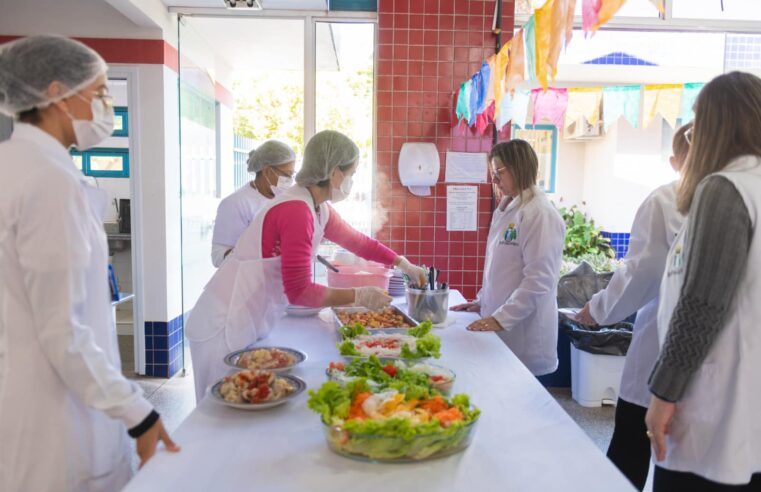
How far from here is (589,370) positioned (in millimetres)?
4047

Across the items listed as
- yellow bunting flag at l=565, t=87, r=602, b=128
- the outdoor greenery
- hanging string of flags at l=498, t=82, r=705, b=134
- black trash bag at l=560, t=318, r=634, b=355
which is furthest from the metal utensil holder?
the outdoor greenery

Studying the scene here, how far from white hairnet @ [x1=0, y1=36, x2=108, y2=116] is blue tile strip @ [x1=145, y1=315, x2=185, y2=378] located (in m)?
3.37

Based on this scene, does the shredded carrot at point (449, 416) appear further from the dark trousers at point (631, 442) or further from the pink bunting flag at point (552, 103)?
the pink bunting flag at point (552, 103)

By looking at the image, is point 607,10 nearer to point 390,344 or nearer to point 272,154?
point 390,344

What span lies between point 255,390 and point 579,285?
356 centimetres

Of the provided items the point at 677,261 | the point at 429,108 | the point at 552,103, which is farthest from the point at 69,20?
the point at 677,261

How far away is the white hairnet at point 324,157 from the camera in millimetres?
2256

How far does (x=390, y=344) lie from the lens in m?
2.03

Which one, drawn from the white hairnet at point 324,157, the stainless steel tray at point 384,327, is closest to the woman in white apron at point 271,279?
the white hairnet at point 324,157

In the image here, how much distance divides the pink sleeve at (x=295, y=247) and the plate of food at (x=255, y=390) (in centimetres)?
45

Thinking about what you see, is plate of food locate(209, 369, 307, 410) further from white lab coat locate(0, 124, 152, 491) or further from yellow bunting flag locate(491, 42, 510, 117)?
yellow bunting flag locate(491, 42, 510, 117)

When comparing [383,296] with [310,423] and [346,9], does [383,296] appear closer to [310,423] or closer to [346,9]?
[310,423]

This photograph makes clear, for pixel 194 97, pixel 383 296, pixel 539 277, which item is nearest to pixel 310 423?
pixel 383 296

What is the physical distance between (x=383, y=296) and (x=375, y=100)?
98.5 inches
